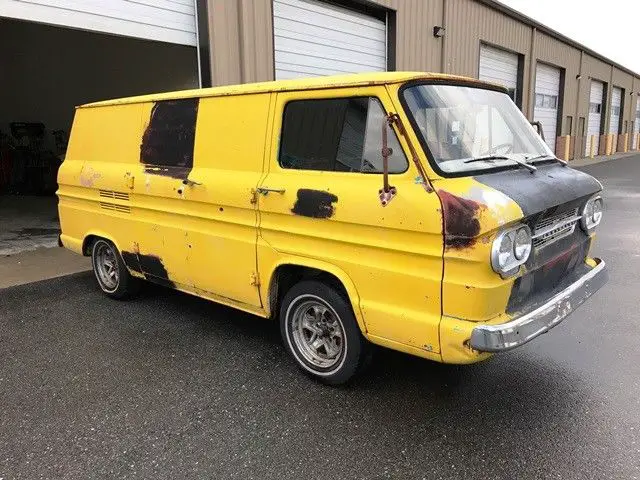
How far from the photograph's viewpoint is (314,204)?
11.0 ft

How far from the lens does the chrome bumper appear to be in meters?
2.75

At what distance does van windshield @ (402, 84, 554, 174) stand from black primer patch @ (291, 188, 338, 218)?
0.67 m

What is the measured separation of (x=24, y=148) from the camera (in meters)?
14.3

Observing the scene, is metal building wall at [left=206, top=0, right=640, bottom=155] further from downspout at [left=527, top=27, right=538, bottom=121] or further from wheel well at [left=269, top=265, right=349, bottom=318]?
wheel well at [left=269, top=265, right=349, bottom=318]

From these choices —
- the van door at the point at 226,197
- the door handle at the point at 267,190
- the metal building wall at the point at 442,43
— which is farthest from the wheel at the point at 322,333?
the metal building wall at the point at 442,43

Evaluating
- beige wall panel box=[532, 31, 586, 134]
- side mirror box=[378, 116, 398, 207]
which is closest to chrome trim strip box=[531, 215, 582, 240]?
side mirror box=[378, 116, 398, 207]

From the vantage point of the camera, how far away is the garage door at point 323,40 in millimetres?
9446

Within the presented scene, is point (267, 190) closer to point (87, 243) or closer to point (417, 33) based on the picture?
point (87, 243)

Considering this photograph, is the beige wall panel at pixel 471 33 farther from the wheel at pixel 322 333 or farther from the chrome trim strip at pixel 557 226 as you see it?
the wheel at pixel 322 333

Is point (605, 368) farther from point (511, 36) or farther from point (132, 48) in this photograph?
point (511, 36)

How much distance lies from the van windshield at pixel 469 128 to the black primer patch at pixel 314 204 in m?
0.67

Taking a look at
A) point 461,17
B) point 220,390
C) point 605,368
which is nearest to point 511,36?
point 461,17

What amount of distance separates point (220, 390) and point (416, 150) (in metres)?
2.01

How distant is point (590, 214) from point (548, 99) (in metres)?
21.9
